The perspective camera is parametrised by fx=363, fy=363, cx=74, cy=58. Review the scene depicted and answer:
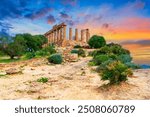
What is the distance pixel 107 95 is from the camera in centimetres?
1362

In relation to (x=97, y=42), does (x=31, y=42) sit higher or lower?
lower

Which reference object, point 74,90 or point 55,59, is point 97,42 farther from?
point 74,90

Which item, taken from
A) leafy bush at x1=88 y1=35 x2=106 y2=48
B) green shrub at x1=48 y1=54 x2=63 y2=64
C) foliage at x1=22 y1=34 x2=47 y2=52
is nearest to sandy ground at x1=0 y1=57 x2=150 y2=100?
green shrub at x1=48 y1=54 x2=63 y2=64

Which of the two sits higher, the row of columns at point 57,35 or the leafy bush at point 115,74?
the row of columns at point 57,35

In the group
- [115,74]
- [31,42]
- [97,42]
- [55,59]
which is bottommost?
[115,74]

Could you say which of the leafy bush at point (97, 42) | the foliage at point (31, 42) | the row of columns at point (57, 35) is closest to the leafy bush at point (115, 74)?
the foliage at point (31, 42)

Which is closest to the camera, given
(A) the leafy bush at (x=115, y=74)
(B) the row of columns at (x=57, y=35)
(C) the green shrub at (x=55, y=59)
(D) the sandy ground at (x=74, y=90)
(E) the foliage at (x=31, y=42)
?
(D) the sandy ground at (x=74, y=90)

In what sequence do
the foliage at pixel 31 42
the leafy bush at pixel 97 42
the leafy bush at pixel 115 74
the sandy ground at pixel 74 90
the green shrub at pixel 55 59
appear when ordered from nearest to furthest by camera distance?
the sandy ground at pixel 74 90, the leafy bush at pixel 115 74, the green shrub at pixel 55 59, the foliage at pixel 31 42, the leafy bush at pixel 97 42

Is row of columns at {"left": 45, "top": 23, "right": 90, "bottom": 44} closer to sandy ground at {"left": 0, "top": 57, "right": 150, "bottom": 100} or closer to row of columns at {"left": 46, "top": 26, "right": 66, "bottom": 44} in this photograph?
row of columns at {"left": 46, "top": 26, "right": 66, "bottom": 44}

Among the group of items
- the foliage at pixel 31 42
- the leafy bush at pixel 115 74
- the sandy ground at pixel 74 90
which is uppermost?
the foliage at pixel 31 42

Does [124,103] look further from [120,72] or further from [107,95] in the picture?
[120,72]

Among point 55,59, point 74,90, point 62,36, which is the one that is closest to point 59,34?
point 62,36

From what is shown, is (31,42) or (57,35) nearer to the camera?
(31,42)

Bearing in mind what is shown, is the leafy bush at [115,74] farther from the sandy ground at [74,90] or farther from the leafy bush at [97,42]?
the leafy bush at [97,42]
